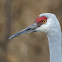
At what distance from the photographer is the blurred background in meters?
5.43

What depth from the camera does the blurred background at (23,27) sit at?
17.8 ft

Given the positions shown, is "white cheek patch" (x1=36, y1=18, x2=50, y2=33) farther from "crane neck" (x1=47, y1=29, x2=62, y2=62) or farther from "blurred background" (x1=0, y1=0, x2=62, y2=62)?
"blurred background" (x1=0, y1=0, x2=62, y2=62)

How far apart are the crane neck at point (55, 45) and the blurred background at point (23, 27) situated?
294 centimetres

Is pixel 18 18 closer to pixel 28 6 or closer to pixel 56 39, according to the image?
pixel 28 6

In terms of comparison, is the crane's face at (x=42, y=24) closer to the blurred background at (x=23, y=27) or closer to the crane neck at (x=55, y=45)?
the crane neck at (x=55, y=45)

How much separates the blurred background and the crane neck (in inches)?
116

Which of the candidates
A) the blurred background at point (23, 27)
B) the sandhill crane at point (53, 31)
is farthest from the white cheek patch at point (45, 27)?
the blurred background at point (23, 27)

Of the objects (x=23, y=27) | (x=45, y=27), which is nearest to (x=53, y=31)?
(x=45, y=27)

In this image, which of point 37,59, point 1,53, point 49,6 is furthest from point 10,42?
point 49,6

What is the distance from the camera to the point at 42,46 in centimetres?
555

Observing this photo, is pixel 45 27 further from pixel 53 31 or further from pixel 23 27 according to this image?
pixel 23 27

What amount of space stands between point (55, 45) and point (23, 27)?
311 cm

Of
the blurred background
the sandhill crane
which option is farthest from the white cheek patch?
the blurred background

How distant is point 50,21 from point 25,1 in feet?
10.4
